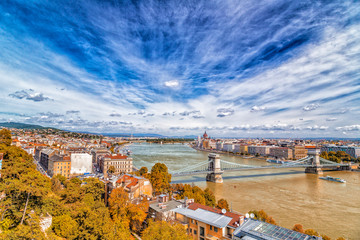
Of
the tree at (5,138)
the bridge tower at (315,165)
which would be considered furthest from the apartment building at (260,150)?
the tree at (5,138)

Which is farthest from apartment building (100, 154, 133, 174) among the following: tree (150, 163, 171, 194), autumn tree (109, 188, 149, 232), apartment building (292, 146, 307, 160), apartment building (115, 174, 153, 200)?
apartment building (292, 146, 307, 160)

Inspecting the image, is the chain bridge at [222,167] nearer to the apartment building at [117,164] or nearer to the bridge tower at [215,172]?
the bridge tower at [215,172]

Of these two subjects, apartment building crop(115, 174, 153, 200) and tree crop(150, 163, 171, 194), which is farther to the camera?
tree crop(150, 163, 171, 194)

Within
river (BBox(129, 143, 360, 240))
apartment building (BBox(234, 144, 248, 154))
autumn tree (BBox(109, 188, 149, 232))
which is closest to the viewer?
autumn tree (BBox(109, 188, 149, 232))

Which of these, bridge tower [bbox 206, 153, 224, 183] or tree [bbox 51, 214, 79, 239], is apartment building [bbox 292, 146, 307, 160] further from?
tree [bbox 51, 214, 79, 239]

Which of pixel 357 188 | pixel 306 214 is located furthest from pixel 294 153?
pixel 306 214

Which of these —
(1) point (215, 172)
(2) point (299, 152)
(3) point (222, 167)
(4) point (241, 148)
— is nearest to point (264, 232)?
(1) point (215, 172)
